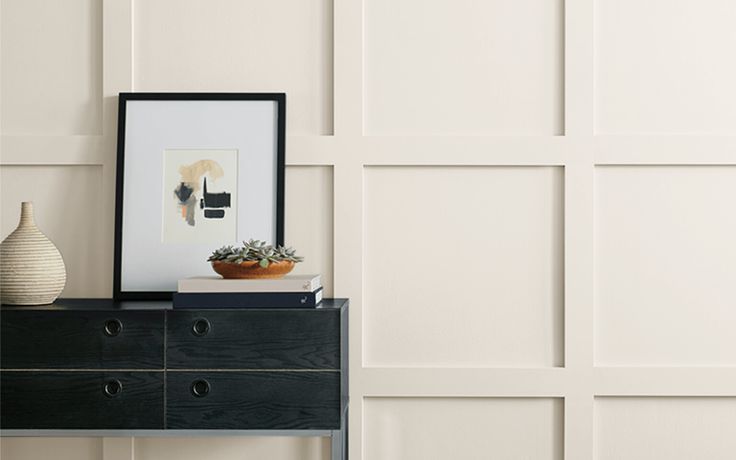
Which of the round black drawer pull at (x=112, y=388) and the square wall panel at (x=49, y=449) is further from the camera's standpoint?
the square wall panel at (x=49, y=449)

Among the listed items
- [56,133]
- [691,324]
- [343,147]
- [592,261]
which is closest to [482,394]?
[592,261]

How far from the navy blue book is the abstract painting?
0.99 ft

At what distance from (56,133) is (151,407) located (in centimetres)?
82

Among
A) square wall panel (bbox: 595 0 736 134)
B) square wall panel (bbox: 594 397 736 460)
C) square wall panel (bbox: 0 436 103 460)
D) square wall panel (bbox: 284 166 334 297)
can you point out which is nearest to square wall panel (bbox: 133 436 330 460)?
square wall panel (bbox: 0 436 103 460)

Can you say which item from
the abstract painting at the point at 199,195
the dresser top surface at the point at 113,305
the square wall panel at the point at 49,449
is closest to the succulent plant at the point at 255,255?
the dresser top surface at the point at 113,305

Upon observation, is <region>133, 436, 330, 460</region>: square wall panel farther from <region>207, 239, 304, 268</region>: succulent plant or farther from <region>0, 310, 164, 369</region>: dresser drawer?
<region>207, 239, 304, 268</region>: succulent plant

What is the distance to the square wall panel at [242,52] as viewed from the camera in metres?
2.13

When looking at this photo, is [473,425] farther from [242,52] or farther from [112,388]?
[242,52]

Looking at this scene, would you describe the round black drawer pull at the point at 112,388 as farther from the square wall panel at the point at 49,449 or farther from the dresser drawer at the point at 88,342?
the square wall panel at the point at 49,449

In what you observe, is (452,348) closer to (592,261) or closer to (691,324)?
(592,261)

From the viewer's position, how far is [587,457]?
6.91 ft

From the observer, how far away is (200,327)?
179 centimetres

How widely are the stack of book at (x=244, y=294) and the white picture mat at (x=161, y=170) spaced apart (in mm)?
273

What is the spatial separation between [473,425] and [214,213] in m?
0.88
